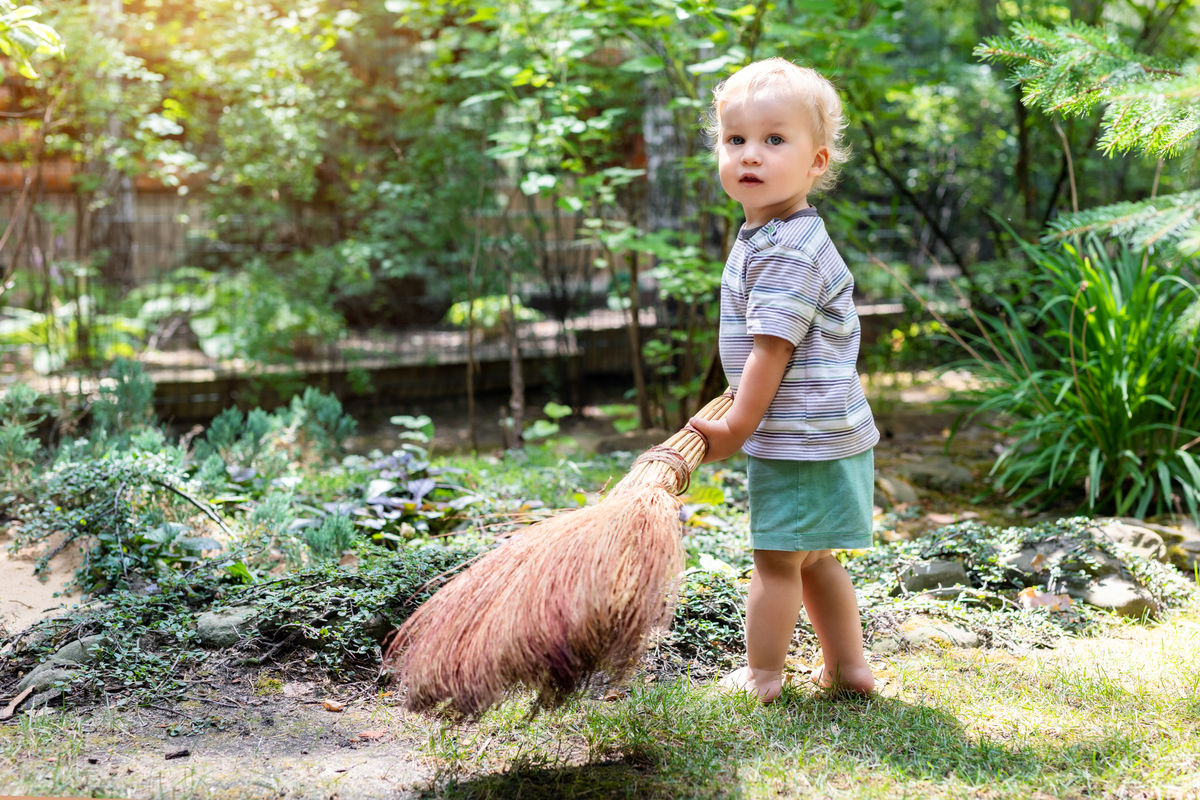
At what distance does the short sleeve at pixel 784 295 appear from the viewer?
1.96m

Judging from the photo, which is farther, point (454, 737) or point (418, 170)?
point (418, 170)

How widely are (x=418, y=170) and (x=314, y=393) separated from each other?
2154mm

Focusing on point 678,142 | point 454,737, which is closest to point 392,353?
point 678,142

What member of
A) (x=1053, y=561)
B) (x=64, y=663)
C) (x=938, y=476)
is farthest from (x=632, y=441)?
(x=64, y=663)

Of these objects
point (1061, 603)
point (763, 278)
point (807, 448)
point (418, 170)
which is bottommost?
point (1061, 603)

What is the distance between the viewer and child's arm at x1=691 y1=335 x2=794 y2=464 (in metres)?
1.98

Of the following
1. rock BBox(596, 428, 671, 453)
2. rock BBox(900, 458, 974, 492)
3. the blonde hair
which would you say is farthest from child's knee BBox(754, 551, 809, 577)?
rock BBox(596, 428, 671, 453)

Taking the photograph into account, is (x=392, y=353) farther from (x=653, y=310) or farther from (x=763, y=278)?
(x=763, y=278)

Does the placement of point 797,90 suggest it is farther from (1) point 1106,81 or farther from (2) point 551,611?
(2) point 551,611

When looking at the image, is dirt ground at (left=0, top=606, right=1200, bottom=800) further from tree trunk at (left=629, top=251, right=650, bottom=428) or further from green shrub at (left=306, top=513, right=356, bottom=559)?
tree trunk at (left=629, top=251, right=650, bottom=428)

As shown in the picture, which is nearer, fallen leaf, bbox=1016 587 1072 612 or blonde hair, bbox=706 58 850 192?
blonde hair, bbox=706 58 850 192

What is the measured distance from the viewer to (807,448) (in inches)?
81.2

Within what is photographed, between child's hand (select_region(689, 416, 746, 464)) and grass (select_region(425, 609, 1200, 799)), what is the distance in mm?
602

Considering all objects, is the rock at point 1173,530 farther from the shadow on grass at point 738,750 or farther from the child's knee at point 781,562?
the child's knee at point 781,562
